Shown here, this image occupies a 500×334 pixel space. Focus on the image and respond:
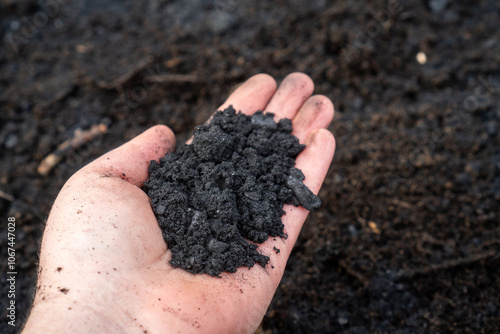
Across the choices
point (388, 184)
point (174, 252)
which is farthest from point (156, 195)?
point (388, 184)

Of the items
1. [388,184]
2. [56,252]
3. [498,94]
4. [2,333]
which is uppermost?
[56,252]

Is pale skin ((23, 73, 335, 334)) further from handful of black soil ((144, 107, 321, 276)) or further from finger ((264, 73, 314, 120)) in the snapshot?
finger ((264, 73, 314, 120))

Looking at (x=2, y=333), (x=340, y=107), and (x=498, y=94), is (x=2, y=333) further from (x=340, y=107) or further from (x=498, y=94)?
(x=498, y=94)

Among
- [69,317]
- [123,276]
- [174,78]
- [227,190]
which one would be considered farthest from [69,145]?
[69,317]

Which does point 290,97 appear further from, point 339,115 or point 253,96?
point 339,115

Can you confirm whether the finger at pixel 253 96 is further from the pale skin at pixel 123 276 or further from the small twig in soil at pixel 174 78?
the small twig in soil at pixel 174 78

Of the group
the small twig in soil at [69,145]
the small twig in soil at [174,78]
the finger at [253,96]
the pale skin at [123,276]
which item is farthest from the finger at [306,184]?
the small twig in soil at [69,145]

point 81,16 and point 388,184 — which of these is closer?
point 388,184

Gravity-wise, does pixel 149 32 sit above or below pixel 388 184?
above
